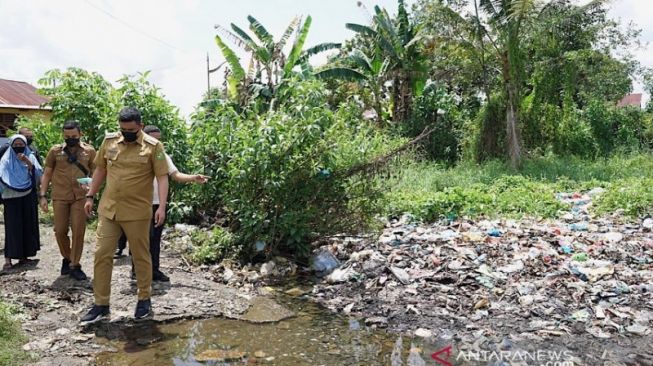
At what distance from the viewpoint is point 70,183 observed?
4.76 meters

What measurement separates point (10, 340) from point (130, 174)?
132 cm

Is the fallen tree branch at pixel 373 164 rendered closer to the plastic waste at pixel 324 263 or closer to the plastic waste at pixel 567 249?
the plastic waste at pixel 324 263

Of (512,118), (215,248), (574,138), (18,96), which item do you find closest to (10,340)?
(215,248)

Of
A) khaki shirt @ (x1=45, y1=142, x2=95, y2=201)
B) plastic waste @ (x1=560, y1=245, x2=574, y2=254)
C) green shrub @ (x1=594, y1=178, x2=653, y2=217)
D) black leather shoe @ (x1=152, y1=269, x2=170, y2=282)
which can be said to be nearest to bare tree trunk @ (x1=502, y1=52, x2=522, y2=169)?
green shrub @ (x1=594, y1=178, x2=653, y2=217)

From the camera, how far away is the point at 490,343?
158 inches

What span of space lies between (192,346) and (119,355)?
51cm

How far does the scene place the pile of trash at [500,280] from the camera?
14.4 ft

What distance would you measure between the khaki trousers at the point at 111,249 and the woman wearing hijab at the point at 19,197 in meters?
1.82

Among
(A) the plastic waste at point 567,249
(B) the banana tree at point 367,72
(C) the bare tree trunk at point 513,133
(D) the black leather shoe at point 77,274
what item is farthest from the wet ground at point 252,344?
(B) the banana tree at point 367,72

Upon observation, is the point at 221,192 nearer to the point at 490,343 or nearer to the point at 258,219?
the point at 258,219

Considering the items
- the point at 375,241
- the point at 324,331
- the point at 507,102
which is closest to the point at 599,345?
the point at 324,331

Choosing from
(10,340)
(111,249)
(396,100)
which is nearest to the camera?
(10,340)

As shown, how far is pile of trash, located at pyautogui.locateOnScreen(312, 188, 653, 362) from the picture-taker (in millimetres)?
4402

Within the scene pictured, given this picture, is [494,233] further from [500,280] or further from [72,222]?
[72,222]
